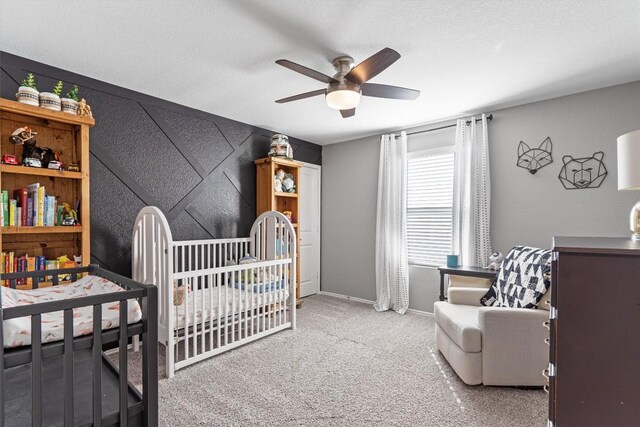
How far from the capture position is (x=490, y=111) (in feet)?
10.7

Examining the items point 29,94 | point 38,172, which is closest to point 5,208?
point 38,172

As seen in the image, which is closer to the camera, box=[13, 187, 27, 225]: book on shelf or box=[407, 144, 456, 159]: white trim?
box=[13, 187, 27, 225]: book on shelf

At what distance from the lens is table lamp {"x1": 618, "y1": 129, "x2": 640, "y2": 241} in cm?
134

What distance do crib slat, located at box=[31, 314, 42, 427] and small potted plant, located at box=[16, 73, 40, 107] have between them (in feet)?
5.89

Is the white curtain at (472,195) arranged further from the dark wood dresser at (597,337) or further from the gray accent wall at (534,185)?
the dark wood dresser at (597,337)

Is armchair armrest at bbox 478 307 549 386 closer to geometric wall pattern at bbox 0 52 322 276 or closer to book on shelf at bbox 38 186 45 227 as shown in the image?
geometric wall pattern at bbox 0 52 322 276

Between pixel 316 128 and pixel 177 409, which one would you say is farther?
pixel 316 128

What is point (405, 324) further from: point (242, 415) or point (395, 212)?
point (242, 415)

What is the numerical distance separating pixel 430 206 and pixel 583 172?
1.44 metres

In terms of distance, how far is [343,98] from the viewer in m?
2.12

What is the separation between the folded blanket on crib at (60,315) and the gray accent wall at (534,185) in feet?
10.5

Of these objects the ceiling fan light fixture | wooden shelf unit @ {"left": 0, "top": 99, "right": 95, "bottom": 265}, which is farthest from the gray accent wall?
wooden shelf unit @ {"left": 0, "top": 99, "right": 95, "bottom": 265}

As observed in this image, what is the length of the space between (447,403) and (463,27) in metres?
2.31

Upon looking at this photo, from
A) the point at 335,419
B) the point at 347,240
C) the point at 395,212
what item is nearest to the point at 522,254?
the point at 395,212
